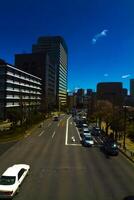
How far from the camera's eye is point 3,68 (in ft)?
351

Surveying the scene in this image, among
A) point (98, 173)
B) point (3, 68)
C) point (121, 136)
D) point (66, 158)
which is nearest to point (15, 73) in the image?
point (3, 68)

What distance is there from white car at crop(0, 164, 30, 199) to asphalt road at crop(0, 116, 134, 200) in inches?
27.6

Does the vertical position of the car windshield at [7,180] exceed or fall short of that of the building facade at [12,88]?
it falls short

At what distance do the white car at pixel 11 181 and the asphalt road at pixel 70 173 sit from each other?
0.70 m

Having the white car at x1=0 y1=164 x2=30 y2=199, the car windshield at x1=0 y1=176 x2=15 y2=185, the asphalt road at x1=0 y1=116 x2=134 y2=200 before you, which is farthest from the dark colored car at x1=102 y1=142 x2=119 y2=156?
the car windshield at x1=0 y1=176 x2=15 y2=185

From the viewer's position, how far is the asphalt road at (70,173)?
2564 cm

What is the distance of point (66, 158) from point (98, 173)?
8.99 metres

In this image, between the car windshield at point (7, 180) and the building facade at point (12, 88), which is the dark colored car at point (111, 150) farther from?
the building facade at point (12, 88)

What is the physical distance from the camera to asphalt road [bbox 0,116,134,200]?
25641mm

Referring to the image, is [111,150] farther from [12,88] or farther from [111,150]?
[12,88]

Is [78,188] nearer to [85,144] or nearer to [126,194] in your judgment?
[126,194]

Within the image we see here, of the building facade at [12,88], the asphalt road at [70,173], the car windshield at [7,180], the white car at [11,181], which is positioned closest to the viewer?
the white car at [11,181]

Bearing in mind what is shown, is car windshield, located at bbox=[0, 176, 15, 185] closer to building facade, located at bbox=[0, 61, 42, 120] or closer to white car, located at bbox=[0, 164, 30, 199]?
white car, located at bbox=[0, 164, 30, 199]

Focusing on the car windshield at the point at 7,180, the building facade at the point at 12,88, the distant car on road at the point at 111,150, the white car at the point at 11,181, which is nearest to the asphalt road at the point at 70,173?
the white car at the point at 11,181
